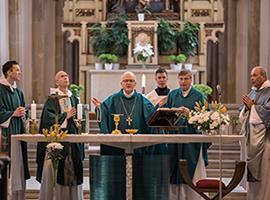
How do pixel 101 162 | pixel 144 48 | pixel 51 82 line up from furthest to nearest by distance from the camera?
pixel 51 82
pixel 144 48
pixel 101 162

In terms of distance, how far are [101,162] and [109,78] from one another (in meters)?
7.37

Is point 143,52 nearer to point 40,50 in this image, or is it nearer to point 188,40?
point 188,40

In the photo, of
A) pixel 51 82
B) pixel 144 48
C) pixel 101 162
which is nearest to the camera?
pixel 101 162

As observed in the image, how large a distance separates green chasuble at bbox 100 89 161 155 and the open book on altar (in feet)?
2.85

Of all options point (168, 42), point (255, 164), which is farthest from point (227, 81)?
point (255, 164)

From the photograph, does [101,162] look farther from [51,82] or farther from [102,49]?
[51,82]

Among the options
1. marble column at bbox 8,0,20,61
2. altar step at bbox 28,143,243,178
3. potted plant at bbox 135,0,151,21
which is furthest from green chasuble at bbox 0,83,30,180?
potted plant at bbox 135,0,151,21

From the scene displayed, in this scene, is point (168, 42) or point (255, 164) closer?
point (255, 164)

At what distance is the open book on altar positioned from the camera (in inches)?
308

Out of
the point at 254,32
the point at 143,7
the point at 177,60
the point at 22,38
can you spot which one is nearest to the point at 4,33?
the point at 22,38

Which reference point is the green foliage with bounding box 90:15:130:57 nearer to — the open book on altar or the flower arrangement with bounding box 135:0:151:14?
the flower arrangement with bounding box 135:0:151:14

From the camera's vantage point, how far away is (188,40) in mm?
15734

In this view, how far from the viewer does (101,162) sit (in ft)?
26.7

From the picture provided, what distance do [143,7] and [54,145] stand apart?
952 centimetres
